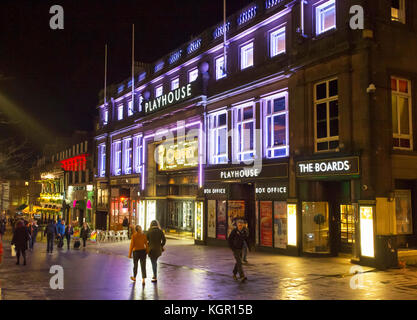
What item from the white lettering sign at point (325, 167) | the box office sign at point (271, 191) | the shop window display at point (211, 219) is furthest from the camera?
the shop window display at point (211, 219)

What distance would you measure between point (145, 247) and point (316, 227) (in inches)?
353

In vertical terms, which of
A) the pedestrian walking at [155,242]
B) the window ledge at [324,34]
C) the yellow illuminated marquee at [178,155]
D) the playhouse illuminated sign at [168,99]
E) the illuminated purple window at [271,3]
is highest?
the illuminated purple window at [271,3]

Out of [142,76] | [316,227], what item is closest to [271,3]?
[316,227]

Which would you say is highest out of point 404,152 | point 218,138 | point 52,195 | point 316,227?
point 218,138

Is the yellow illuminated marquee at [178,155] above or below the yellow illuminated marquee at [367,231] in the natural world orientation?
above

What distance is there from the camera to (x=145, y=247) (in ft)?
42.5

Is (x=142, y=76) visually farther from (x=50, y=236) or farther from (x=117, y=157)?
(x=50, y=236)

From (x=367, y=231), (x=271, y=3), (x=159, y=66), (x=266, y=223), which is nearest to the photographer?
(x=367, y=231)

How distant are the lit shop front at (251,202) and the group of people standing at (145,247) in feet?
27.7

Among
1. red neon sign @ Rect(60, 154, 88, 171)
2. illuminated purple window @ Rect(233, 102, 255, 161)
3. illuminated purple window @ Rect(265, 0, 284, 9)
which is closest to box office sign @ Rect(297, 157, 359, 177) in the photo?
illuminated purple window @ Rect(233, 102, 255, 161)

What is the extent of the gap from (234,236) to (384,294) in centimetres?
445

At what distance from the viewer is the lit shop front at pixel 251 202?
20.5 meters

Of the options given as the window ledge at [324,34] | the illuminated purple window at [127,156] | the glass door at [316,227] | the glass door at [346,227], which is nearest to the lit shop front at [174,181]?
the illuminated purple window at [127,156]

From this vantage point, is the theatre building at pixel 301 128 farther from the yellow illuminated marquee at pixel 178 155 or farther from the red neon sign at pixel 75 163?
the red neon sign at pixel 75 163
